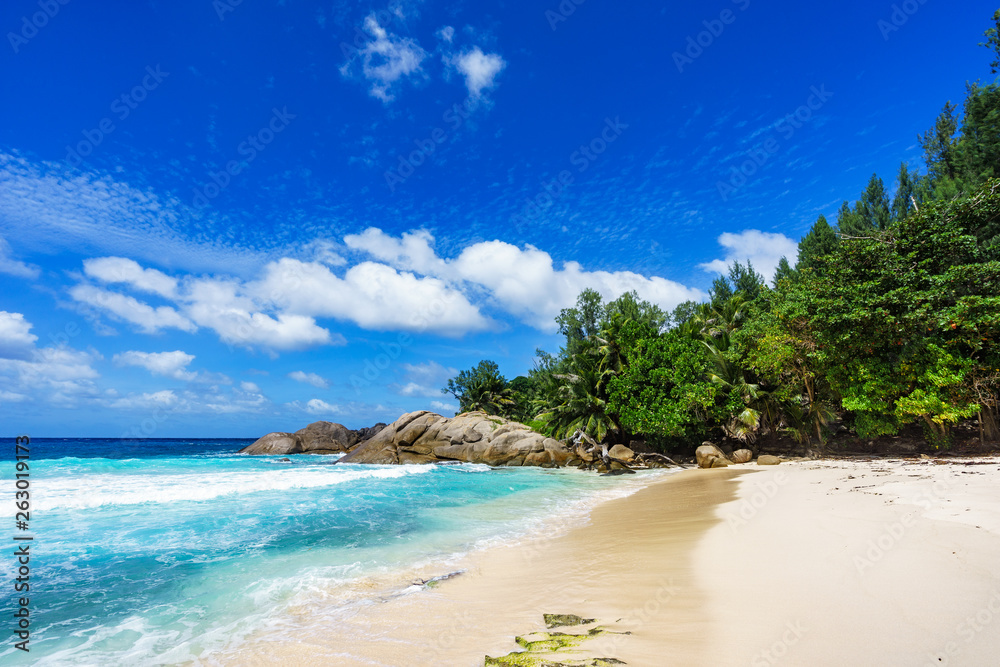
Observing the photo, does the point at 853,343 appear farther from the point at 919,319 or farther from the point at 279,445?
the point at 279,445

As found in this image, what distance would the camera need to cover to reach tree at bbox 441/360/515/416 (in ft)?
151

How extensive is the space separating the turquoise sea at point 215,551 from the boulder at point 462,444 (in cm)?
1150

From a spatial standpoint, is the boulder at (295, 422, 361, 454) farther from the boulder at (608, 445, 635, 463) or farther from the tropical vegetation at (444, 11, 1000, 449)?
the boulder at (608, 445, 635, 463)

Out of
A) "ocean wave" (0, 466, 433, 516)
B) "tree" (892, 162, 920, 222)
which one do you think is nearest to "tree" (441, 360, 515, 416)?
"ocean wave" (0, 466, 433, 516)

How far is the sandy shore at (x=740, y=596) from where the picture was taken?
3.25 metres

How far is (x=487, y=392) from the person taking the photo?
152 feet

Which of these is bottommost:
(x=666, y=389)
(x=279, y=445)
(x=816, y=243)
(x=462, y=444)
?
(x=462, y=444)

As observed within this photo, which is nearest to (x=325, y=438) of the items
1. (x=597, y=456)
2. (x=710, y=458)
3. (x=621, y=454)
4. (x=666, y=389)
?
(x=597, y=456)

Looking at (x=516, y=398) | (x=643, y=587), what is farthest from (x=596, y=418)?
(x=643, y=587)

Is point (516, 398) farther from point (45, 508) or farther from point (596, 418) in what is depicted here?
point (45, 508)

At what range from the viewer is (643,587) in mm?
5176

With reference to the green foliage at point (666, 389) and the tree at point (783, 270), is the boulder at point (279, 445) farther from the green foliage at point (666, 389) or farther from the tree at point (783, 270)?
the tree at point (783, 270)

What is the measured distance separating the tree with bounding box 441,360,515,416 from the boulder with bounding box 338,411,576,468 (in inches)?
411

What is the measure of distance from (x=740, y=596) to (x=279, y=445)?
55.8m
